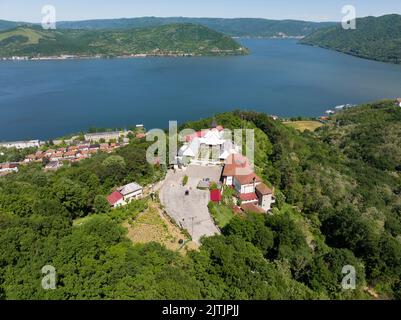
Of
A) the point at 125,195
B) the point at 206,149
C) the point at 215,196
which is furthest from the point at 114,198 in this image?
the point at 206,149

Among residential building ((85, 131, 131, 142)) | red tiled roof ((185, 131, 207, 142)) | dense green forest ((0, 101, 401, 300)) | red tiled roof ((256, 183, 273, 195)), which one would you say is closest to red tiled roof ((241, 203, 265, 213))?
red tiled roof ((256, 183, 273, 195))

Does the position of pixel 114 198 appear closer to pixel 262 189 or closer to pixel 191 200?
pixel 191 200

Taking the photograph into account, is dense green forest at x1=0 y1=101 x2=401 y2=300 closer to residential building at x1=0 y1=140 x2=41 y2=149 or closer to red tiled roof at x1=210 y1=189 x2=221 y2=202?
red tiled roof at x1=210 y1=189 x2=221 y2=202

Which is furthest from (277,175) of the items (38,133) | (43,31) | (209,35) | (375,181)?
(43,31)

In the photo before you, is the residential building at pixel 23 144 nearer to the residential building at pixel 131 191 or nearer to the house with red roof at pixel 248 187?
the residential building at pixel 131 191

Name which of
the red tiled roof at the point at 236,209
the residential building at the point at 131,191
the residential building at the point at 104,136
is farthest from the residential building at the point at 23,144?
the red tiled roof at the point at 236,209

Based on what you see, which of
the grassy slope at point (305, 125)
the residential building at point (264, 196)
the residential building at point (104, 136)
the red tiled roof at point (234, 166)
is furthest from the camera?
the grassy slope at point (305, 125)
